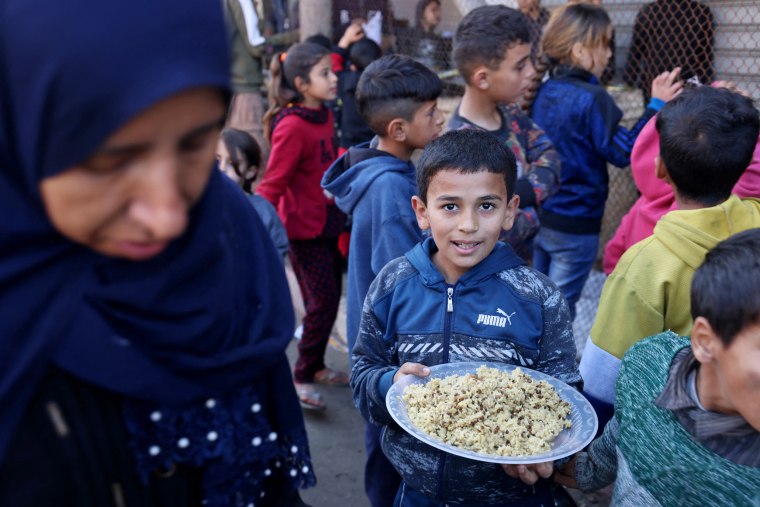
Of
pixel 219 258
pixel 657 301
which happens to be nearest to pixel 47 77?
pixel 219 258

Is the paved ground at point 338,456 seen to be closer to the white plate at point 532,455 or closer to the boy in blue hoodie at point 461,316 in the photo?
the boy in blue hoodie at point 461,316

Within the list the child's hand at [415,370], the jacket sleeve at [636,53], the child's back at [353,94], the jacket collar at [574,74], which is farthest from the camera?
the child's back at [353,94]

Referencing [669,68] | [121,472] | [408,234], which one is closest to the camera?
[121,472]

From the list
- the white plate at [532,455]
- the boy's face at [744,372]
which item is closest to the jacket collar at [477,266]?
the white plate at [532,455]

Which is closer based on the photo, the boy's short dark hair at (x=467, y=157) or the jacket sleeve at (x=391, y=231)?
the boy's short dark hair at (x=467, y=157)

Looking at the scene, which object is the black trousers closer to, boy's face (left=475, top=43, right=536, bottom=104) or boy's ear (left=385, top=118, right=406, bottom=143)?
boy's ear (left=385, top=118, right=406, bottom=143)

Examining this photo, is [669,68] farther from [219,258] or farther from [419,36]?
[219,258]

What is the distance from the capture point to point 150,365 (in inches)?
43.4

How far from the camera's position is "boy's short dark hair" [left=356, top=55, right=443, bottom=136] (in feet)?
9.71

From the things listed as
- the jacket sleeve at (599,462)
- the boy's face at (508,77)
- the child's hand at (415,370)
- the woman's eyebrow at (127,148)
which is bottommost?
the jacket sleeve at (599,462)

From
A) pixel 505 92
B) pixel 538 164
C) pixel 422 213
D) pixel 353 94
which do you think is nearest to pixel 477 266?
pixel 422 213

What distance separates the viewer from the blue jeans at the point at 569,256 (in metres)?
4.21

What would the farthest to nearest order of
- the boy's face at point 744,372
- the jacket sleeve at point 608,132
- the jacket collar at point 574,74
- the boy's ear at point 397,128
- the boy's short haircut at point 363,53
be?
the boy's short haircut at point 363,53 < the jacket collar at point 574,74 < the jacket sleeve at point 608,132 < the boy's ear at point 397,128 < the boy's face at point 744,372

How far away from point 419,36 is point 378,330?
575 cm
